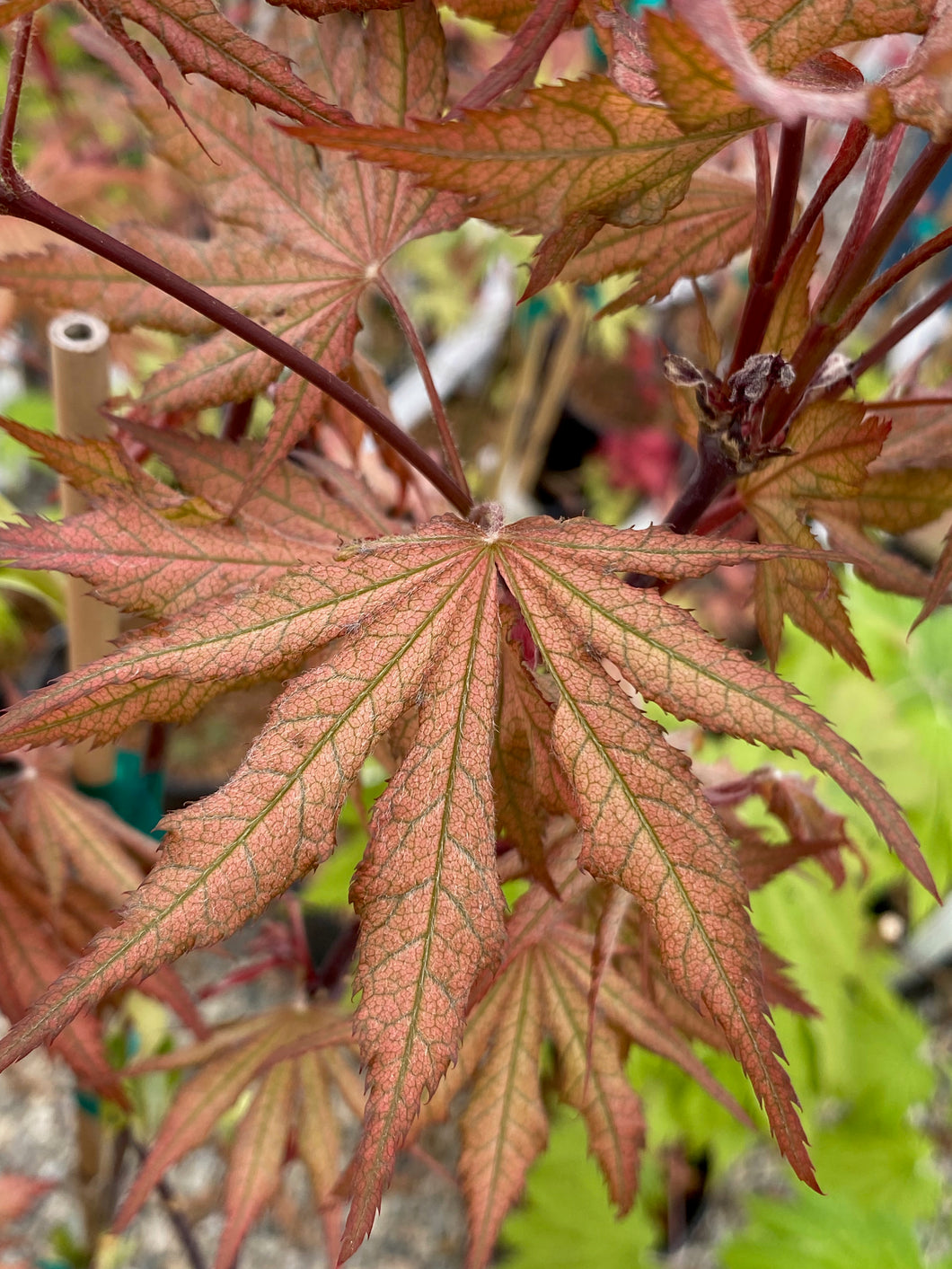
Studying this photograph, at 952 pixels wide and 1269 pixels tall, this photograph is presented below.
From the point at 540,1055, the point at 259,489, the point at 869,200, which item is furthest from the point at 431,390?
the point at 540,1055

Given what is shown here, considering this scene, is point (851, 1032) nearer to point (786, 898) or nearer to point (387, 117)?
point (786, 898)

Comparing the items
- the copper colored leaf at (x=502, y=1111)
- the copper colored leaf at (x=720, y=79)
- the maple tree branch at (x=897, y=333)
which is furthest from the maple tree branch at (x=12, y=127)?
the copper colored leaf at (x=502, y=1111)

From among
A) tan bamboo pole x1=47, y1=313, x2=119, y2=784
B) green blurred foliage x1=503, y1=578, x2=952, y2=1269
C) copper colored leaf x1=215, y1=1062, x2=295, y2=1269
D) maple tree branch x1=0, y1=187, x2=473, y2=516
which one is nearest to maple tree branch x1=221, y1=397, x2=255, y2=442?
tan bamboo pole x1=47, y1=313, x2=119, y2=784

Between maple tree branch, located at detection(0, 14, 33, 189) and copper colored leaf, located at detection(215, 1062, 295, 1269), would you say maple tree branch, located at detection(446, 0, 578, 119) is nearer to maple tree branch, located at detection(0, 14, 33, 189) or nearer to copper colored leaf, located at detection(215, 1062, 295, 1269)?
maple tree branch, located at detection(0, 14, 33, 189)

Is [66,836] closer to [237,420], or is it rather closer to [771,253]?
[237,420]

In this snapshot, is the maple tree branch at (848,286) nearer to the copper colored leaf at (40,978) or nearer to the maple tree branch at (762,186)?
the maple tree branch at (762,186)

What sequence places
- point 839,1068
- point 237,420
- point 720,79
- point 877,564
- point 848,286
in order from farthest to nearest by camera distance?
point 839,1068
point 237,420
point 877,564
point 848,286
point 720,79

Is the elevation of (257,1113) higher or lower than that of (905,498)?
lower

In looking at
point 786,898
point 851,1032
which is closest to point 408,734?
point 786,898
